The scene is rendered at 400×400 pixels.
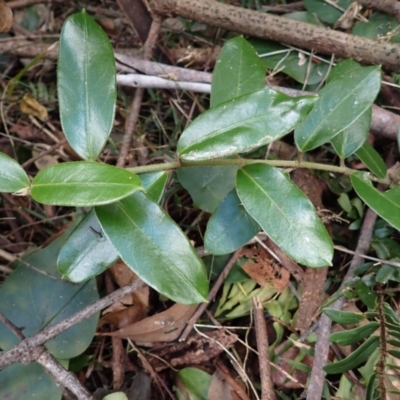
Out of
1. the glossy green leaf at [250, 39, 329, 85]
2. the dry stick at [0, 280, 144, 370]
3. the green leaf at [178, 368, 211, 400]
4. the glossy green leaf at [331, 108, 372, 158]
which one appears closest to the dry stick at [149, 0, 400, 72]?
the glossy green leaf at [250, 39, 329, 85]

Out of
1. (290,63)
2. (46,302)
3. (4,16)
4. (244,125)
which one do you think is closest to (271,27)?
(290,63)

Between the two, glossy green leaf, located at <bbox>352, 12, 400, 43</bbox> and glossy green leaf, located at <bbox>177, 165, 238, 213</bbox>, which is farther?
glossy green leaf, located at <bbox>352, 12, 400, 43</bbox>

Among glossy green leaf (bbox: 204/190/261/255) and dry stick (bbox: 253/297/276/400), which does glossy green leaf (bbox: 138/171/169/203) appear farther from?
dry stick (bbox: 253/297/276/400)

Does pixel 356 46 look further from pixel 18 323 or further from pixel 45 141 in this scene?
pixel 18 323

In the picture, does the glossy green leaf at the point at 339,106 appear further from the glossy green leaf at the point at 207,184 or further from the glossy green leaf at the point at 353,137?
the glossy green leaf at the point at 207,184

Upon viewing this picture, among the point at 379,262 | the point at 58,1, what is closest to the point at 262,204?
the point at 379,262
